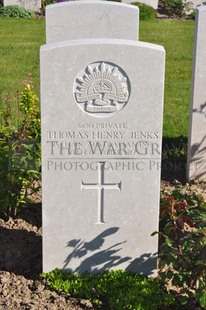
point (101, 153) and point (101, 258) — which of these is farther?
point (101, 258)

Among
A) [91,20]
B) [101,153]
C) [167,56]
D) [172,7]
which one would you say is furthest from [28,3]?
[101,153]

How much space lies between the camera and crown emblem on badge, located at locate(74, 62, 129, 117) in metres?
3.96

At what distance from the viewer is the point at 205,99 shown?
580 cm

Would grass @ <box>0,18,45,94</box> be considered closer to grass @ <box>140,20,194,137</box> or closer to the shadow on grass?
grass @ <box>140,20,194,137</box>

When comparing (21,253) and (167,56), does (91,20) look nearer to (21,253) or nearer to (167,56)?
(21,253)

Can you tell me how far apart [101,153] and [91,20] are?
7.32ft

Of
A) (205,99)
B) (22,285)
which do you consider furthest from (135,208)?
(205,99)

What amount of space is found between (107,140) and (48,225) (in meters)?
0.71

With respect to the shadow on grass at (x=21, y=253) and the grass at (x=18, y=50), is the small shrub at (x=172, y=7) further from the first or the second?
the shadow on grass at (x=21, y=253)

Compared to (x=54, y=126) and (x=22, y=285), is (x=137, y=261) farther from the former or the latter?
(x=54, y=126)

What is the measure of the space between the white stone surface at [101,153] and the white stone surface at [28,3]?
42.0 ft

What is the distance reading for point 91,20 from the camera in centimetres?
597

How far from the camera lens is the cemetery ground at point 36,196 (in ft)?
13.7

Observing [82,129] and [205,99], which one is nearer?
[82,129]
